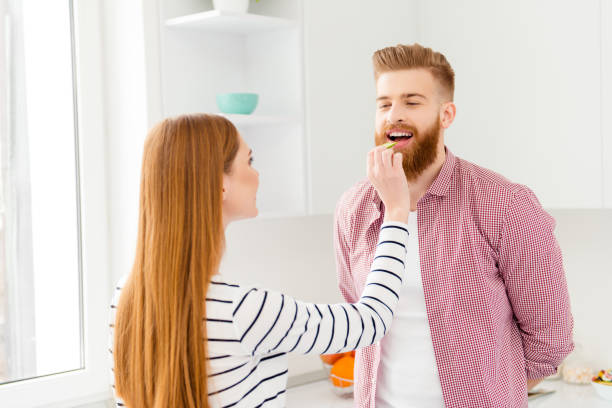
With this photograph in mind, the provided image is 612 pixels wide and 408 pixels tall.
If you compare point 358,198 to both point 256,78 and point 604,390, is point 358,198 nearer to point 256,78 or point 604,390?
point 256,78

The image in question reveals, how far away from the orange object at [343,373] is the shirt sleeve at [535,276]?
0.72 m

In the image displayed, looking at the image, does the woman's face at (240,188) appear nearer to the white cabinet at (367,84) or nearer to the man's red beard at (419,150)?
the man's red beard at (419,150)

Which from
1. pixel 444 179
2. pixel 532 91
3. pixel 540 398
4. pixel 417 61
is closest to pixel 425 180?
pixel 444 179

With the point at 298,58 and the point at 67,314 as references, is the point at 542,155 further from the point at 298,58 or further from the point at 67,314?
the point at 67,314

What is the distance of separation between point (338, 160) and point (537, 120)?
62 centimetres

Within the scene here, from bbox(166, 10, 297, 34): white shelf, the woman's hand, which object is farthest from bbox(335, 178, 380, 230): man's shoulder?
bbox(166, 10, 297, 34): white shelf

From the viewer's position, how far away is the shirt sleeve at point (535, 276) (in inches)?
56.9

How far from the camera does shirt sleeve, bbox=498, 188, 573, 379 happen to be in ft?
4.75

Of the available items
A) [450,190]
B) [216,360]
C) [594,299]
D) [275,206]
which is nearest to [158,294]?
[216,360]

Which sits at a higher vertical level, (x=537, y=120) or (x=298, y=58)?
(x=298, y=58)

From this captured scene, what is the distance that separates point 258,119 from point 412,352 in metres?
0.80

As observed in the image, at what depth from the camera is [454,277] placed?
1.48 meters

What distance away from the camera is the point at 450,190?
1.54 metres

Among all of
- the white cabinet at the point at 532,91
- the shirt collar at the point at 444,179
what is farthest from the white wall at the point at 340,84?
the shirt collar at the point at 444,179
